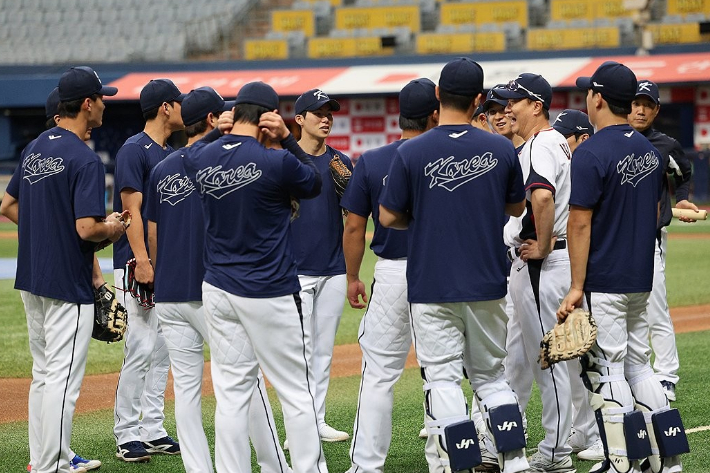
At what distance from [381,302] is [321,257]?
3.27ft

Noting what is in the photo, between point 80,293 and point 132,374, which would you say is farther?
point 132,374

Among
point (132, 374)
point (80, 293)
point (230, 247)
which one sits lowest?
point (132, 374)

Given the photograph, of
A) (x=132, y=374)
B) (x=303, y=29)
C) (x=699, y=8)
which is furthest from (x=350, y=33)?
(x=132, y=374)

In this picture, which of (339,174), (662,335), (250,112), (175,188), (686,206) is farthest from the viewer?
(662,335)

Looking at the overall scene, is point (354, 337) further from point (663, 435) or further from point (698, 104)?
point (698, 104)

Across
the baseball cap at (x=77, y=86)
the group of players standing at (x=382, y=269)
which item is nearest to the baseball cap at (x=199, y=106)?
the group of players standing at (x=382, y=269)

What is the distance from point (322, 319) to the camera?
6.10 metres

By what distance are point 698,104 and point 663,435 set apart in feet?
69.8

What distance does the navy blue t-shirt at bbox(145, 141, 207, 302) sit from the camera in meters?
4.90

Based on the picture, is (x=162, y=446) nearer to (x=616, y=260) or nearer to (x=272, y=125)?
(x=272, y=125)

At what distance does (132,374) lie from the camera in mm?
5844

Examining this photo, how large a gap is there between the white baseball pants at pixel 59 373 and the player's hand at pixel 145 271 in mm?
566

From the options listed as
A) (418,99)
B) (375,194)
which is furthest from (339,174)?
(418,99)

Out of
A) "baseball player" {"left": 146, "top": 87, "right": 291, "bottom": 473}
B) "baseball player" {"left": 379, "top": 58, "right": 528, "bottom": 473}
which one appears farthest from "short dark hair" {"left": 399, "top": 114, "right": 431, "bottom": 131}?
"baseball player" {"left": 146, "top": 87, "right": 291, "bottom": 473}
